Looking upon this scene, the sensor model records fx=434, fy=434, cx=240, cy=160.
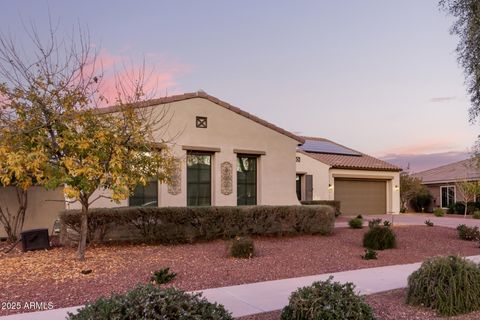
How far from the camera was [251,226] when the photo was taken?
13.1m

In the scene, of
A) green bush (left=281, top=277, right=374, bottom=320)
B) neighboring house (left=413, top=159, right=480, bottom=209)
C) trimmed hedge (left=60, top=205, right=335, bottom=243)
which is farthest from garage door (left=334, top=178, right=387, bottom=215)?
green bush (left=281, top=277, right=374, bottom=320)

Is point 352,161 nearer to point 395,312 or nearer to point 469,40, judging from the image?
point 469,40

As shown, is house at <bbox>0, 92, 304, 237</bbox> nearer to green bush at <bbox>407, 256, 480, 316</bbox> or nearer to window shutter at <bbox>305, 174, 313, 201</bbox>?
green bush at <bbox>407, 256, 480, 316</bbox>

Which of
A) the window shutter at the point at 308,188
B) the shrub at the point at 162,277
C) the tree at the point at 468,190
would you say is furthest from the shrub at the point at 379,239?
the tree at the point at 468,190

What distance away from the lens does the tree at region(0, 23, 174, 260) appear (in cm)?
859

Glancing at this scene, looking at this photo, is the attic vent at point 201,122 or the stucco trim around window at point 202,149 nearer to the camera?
the stucco trim around window at point 202,149

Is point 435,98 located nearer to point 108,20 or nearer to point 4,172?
point 108,20

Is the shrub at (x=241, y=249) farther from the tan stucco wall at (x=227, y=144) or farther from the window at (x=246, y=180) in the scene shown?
the window at (x=246, y=180)

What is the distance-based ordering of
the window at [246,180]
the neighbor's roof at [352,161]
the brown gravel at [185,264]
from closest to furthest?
the brown gravel at [185,264] < the window at [246,180] < the neighbor's roof at [352,161]

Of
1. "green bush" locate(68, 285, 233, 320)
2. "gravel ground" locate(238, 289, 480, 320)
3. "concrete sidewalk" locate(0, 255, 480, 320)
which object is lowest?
"gravel ground" locate(238, 289, 480, 320)

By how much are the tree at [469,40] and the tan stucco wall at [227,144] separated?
6.46 m

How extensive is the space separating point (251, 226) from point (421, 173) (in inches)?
1202

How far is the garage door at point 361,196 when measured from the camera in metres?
27.7

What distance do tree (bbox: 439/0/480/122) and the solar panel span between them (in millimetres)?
16088
